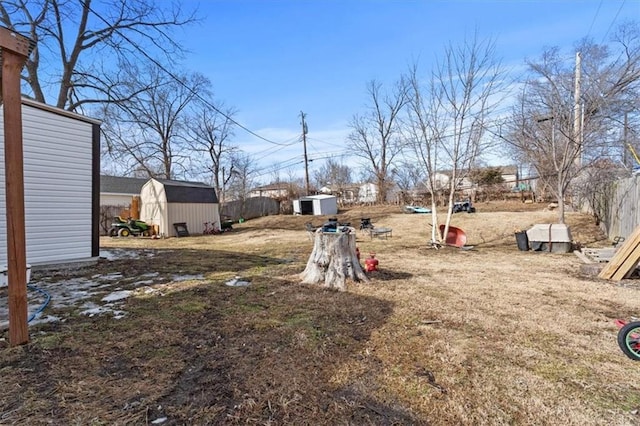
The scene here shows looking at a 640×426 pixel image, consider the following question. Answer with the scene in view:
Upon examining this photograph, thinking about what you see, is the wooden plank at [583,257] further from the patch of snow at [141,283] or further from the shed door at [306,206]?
the shed door at [306,206]

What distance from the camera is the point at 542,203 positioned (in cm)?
1848

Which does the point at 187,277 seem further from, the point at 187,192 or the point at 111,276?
the point at 187,192

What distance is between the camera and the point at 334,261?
202 inches

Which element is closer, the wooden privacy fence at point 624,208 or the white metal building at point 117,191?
the wooden privacy fence at point 624,208

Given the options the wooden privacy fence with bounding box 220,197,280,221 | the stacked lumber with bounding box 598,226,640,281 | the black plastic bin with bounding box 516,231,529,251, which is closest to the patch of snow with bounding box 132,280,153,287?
the stacked lumber with bounding box 598,226,640,281

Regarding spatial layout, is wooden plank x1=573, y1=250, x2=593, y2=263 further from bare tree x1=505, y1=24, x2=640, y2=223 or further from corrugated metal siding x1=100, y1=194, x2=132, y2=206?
corrugated metal siding x1=100, y1=194, x2=132, y2=206

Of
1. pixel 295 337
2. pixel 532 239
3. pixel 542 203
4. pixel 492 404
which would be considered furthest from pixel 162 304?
pixel 542 203

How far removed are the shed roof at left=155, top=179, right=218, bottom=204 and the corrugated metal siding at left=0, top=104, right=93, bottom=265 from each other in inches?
359

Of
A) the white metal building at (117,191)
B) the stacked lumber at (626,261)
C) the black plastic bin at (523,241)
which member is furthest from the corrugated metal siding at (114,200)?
the stacked lumber at (626,261)

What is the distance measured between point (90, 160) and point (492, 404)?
8.70m

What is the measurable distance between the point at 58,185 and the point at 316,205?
17.7 metres

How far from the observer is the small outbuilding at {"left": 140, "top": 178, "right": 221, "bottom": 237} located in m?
16.2

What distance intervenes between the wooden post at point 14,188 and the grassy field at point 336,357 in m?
0.29

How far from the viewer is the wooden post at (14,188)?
2756 mm
